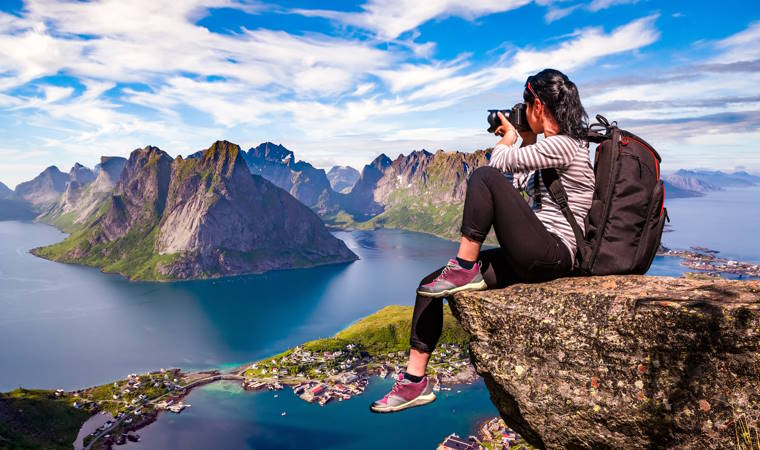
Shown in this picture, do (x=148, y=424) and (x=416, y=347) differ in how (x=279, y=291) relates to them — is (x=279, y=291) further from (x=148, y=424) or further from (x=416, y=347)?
(x=416, y=347)

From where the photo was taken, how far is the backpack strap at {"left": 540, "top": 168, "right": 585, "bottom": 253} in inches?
270

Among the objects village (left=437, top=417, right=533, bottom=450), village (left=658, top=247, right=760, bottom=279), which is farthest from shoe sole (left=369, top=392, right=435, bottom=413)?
village (left=658, top=247, right=760, bottom=279)

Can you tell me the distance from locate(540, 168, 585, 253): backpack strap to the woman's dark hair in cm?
72

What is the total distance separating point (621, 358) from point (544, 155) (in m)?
3.17

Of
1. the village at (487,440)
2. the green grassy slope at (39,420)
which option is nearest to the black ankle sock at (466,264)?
the village at (487,440)

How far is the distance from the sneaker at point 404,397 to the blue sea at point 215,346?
233ft

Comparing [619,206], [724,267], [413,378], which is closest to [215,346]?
[413,378]

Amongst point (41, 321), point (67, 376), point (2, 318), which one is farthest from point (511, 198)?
point (2, 318)

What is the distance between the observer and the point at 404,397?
7449 mm

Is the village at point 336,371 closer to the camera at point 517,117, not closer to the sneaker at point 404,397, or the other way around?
the sneaker at point 404,397

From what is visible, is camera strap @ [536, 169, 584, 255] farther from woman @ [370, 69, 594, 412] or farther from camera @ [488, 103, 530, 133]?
camera @ [488, 103, 530, 133]

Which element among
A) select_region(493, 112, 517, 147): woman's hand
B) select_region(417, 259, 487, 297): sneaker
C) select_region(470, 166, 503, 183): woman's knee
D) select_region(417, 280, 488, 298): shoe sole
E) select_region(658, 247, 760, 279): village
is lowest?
select_region(658, 247, 760, 279): village

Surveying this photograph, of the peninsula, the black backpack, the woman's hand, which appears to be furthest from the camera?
the peninsula

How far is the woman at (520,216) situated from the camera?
6629mm
